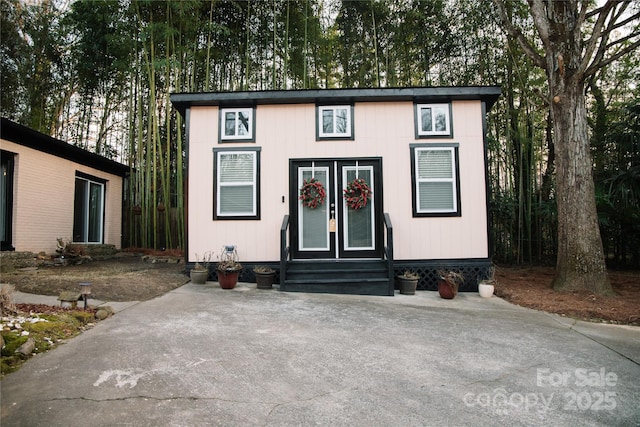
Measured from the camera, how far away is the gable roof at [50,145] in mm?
6160

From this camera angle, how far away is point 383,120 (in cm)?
605

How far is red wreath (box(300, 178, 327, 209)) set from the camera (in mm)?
5879

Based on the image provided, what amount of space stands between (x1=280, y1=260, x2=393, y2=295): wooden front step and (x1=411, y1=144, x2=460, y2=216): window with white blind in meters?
1.22

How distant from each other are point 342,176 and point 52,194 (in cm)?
600

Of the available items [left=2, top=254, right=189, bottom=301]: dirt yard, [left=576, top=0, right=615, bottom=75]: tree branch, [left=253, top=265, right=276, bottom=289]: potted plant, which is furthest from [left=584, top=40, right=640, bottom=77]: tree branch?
[left=2, top=254, right=189, bottom=301]: dirt yard

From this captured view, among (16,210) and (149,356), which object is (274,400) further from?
(16,210)

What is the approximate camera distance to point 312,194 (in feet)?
19.4

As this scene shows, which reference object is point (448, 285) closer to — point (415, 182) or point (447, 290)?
point (447, 290)

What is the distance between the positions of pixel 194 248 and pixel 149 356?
3.54m

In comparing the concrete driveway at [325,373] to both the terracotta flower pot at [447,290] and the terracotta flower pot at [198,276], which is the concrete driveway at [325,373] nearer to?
the terracotta flower pot at [447,290]

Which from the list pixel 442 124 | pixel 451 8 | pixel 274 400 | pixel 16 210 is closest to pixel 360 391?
pixel 274 400

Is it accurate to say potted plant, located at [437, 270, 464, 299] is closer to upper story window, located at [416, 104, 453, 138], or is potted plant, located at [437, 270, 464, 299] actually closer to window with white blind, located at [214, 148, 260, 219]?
upper story window, located at [416, 104, 453, 138]

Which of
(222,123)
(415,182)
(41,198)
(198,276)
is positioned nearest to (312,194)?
(415,182)

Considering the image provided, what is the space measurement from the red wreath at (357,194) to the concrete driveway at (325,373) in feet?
7.58
